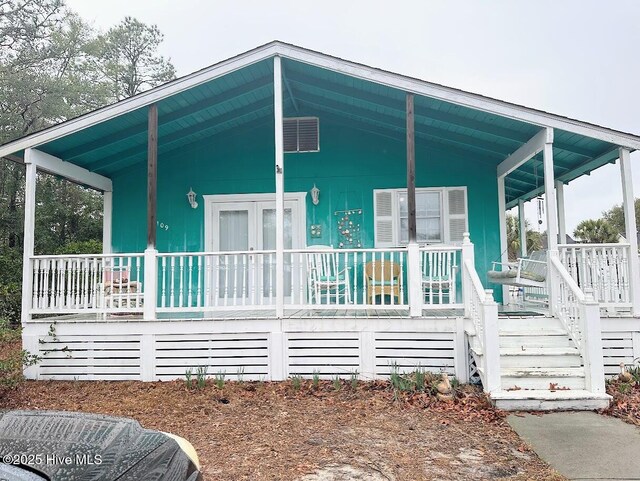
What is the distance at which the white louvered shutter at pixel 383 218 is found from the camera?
8.20 metres

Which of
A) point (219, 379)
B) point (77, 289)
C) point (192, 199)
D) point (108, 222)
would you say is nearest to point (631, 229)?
point (219, 379)

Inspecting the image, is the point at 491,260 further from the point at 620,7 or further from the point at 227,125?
the point at 620,7

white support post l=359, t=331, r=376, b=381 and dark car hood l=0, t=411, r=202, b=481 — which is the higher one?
dark car hood l=0, t=411, r=202, b=481

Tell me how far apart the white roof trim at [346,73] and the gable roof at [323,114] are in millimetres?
12

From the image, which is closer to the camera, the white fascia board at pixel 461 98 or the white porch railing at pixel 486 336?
the white porch railing at pixel 486 336

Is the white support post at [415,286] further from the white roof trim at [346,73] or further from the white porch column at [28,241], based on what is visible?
the white porch column at [28,241]

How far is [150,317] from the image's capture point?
6.11 m

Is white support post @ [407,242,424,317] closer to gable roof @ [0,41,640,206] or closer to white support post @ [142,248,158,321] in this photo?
gable roof @ [0,41,640,206]

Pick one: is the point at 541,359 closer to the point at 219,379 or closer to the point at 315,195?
the point at 219,379

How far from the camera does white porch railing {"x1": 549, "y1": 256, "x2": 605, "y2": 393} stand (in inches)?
193

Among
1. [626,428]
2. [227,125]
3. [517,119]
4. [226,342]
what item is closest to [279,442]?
[226,342]

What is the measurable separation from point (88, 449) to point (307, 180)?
6.97 m

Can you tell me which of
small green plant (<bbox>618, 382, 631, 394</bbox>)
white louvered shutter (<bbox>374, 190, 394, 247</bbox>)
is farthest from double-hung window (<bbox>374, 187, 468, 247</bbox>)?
small green plant (<bbox>618, 382, 631, 394</bbox>)

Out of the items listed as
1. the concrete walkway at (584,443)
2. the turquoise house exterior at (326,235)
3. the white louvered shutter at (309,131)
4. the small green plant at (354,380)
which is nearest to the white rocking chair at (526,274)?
the turquoise house exterior at (326,235)
